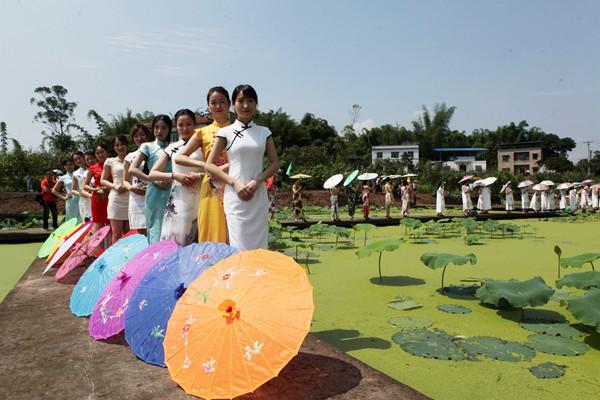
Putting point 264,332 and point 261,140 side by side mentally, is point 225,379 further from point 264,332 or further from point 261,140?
point 261,140

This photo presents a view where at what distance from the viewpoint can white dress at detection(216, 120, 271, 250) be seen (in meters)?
2.45

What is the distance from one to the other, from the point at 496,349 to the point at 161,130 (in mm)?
2681

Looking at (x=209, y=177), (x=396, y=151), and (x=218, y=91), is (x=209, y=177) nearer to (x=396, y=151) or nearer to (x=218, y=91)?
(x=218, y=91)

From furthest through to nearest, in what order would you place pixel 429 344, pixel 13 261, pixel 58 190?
pixel 58 190
pixel 13 261
pixel 429 344

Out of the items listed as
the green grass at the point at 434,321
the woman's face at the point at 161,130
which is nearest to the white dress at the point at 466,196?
the green grass at the point at 434,321

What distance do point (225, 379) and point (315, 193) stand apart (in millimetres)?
20909

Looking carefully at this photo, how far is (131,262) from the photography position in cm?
269

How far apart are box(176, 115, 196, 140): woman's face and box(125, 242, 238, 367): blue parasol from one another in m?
1.17

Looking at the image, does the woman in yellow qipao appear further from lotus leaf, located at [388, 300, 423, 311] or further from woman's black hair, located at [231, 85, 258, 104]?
lotus leaf, located at [388, 300, 423, 311]

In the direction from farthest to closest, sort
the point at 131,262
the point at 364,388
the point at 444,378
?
the point at 131,262
the point at 444,378
the point at 364,388

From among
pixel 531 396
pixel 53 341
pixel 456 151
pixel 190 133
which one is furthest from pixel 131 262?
pixel 456 151

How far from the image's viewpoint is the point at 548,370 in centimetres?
219

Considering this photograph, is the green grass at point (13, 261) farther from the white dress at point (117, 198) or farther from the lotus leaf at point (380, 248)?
the lotus leaf at point (380, 248)

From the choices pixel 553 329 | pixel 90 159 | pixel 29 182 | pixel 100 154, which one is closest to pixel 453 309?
pixel 553 329
